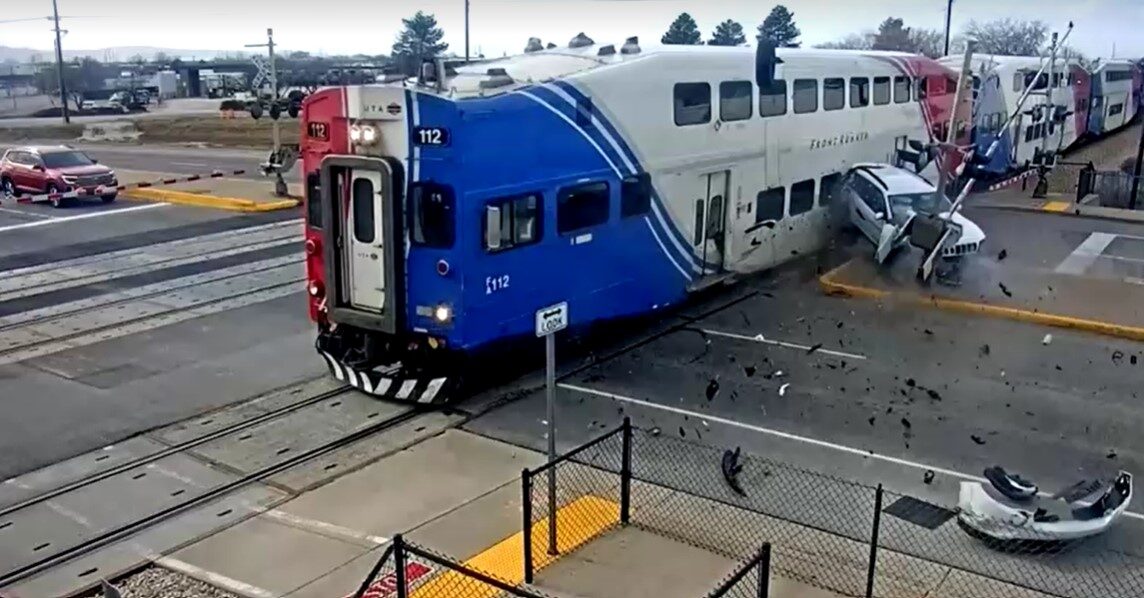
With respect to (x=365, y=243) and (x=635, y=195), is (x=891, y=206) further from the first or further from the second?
(x=365, y=243)

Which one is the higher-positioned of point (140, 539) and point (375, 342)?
point (375, 342)

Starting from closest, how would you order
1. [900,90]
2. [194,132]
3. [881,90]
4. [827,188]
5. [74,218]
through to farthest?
[827,188], [881,90], [900,90], [74,218], [194,132]

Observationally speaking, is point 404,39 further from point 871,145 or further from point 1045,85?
point 871,145

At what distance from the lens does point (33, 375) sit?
13.0 m

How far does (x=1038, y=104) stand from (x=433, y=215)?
25.8 metres

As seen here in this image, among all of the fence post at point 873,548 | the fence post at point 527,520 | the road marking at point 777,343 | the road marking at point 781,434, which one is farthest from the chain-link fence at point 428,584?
the road marking at point 777,343

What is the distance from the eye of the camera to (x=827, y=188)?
745 inches

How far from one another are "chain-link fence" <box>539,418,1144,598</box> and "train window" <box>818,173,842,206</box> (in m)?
9.64

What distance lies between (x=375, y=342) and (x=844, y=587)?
631 centimetres

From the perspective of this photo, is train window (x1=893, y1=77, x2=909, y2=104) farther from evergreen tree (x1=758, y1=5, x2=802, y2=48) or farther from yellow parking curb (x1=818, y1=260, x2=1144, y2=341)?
evergreen tree (x1=758, y1=5, x2=802, y2=48)

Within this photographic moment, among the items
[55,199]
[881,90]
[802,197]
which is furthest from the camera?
[55,199]

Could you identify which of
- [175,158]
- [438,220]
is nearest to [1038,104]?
[438,220]

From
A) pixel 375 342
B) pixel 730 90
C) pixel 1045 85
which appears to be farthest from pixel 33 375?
pixel 1045 85

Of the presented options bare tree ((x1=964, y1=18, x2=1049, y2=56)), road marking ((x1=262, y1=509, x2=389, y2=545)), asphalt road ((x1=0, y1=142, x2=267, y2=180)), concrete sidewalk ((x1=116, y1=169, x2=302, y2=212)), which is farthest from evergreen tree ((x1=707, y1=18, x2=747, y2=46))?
road marking ((x1=262, y1=509, x2=389, y2=545))
